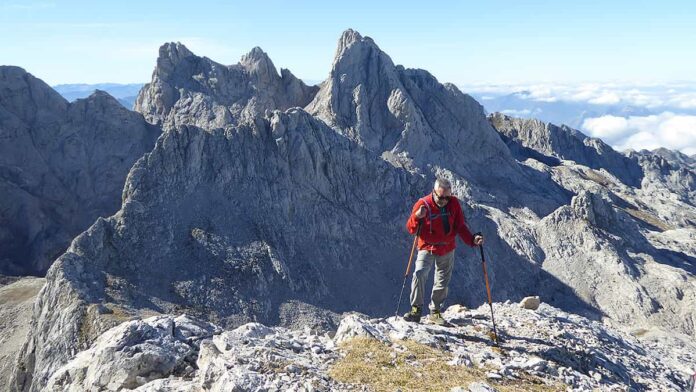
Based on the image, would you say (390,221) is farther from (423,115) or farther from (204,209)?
(423,115)

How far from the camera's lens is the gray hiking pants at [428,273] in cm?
1859

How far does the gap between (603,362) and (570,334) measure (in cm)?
189

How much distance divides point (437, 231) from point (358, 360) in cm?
548

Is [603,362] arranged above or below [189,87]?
below

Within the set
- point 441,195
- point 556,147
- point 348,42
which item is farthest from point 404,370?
point 556,147

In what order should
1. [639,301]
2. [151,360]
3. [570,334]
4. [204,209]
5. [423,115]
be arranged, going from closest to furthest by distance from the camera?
1. [151,360]
2. [570,334]
3. [204,209]
4. [639,301]
5. [423,115]

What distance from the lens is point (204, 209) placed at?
218ft

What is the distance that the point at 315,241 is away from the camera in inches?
2817

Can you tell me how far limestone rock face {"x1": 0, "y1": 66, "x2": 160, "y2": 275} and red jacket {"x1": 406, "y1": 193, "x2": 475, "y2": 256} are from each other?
97249 mm

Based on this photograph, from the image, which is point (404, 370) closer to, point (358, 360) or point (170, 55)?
point (358, 360)

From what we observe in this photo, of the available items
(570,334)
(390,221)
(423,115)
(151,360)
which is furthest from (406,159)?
(151,360)

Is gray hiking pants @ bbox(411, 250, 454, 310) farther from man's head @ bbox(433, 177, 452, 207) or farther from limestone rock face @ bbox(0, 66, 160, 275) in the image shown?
limestone rock face @ bbox(0, 66, 160, 275)

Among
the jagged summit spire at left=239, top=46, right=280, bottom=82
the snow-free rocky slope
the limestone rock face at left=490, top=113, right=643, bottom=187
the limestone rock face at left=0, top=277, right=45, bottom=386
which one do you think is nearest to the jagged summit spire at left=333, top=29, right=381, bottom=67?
the snow-free rocky slope

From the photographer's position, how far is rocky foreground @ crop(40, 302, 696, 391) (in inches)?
560
